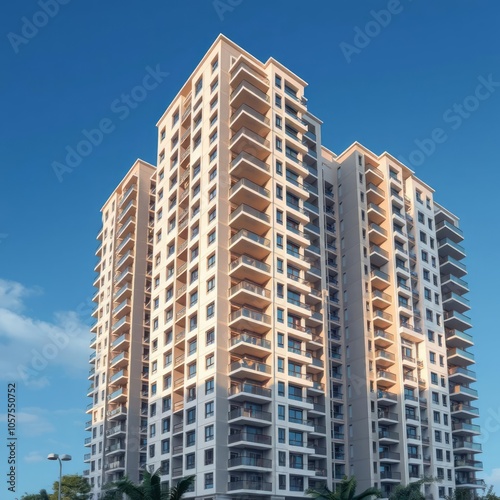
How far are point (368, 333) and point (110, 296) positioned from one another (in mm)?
39075

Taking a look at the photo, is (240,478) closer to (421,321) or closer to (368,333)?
(368,333)

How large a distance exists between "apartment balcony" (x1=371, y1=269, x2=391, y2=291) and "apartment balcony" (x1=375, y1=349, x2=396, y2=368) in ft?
A: 28.5

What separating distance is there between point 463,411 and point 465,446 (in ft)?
15.1

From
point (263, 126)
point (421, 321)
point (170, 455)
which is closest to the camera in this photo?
point (170, 455)

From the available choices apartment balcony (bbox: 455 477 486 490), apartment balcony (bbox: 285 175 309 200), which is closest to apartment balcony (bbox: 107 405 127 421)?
apartment balcony (bbox: 285 175 309 200)

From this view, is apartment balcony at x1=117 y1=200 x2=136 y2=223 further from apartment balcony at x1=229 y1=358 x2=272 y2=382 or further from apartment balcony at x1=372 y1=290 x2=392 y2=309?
apartment balcony at x1=229 y1=358 x2=272 y2=382

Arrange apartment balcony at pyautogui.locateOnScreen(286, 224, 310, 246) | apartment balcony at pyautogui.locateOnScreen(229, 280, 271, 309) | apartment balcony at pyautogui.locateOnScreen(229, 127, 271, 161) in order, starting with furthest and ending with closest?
apartment balcony at pyautogui.locateOnScreen(286, 224, 310, 246)
apartment balcony at pyautogui.locateOnScreen(229, 127, 271, 161)
apartment balcony at pyautogui.locateOnScreen(229, 280, 271, 309)

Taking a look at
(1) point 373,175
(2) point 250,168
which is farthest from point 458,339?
(2) point 250,168

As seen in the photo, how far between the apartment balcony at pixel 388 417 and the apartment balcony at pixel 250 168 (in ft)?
102

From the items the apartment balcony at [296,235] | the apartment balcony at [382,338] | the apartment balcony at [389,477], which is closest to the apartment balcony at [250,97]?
the apartment balcony at [296,235]

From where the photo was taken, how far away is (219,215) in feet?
231

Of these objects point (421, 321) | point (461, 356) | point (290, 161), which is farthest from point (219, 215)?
point (461, 356)

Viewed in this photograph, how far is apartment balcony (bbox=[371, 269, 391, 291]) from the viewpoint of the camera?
85.0 m

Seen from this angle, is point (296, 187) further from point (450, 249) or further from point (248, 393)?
point (450, 249)
